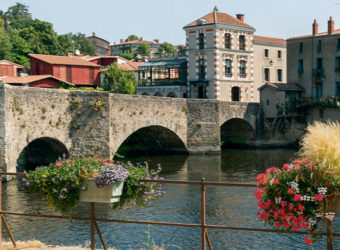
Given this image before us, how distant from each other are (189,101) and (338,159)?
29.1 meters

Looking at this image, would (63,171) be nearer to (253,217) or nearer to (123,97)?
(253,217)

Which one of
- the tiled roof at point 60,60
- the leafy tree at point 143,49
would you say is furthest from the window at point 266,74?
the leafy tree at point 143,49

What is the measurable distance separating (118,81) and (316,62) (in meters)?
20.1

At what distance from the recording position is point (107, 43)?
115125 mm

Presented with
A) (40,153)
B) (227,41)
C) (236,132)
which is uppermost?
(227,41)

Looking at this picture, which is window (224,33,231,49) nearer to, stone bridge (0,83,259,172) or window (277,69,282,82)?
stone bridge (0,83,259,172)

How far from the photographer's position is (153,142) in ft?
120

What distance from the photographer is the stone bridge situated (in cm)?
2248

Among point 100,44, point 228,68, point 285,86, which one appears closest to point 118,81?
point 228,68

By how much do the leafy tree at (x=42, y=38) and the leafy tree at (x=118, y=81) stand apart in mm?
18084

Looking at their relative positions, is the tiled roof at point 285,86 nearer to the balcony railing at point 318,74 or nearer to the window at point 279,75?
the balcony railing at point 318,74

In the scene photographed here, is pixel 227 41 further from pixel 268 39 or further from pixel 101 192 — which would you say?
pixel 101 192

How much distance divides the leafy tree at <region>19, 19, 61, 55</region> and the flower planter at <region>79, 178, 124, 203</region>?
61.3 m

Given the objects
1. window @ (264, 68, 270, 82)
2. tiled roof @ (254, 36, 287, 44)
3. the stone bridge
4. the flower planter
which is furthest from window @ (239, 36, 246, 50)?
the flower planter
